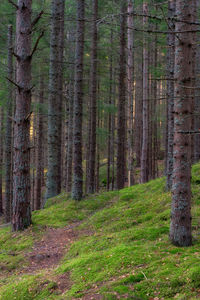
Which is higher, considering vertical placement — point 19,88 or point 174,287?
point 19,88

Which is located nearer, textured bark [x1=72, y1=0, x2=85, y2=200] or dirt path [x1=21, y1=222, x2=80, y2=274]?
dirt path [x1=21, y1=222, x2=80, y2=274]

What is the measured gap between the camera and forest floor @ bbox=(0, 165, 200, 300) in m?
4.34

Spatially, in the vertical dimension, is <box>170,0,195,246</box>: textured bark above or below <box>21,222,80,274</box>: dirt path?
above

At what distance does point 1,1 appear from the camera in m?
15.0

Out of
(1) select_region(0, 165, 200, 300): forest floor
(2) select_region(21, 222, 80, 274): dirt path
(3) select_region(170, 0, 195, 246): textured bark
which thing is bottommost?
(2) select_region(21, 222, 80, 274): dirt path

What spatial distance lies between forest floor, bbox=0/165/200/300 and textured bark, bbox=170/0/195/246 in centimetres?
57

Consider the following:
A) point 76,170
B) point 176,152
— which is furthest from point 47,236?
point 176,152

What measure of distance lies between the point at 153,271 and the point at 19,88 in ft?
20.4

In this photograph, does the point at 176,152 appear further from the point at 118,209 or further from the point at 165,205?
the point at 118,209

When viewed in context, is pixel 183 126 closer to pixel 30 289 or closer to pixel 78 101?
pixel 30 289

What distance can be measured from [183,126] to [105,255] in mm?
2949

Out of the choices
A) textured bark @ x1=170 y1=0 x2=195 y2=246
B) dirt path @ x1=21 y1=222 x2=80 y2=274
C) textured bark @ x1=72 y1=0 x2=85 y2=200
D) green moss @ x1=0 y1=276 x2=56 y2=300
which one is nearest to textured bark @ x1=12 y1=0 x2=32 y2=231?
dirt path @ x1=21 y1=222 x2=80 y2=274

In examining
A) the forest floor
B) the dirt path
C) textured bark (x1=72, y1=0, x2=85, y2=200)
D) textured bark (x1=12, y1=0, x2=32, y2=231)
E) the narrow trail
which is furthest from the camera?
textured bark (x1=72, y1=0, x2=85, y2=200)

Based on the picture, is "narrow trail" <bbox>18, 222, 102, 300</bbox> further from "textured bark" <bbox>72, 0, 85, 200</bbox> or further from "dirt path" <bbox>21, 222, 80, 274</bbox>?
"textured bark" <bbox>72, 0, 85, 200</bbox>
